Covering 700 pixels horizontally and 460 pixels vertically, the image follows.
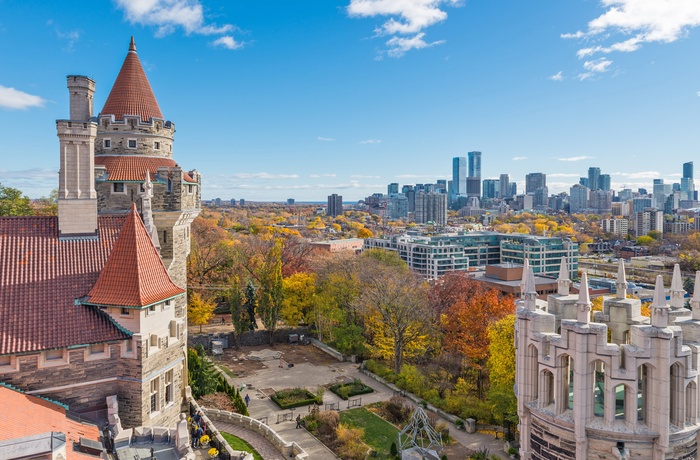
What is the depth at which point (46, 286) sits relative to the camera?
16688mm

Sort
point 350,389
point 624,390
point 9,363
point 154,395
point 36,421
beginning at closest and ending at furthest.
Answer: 1. point 624,390
2. point 36,421
3. point 9,363
4. point 154,395
5. point 350,389

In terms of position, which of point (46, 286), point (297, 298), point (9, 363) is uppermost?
point (46, 286)

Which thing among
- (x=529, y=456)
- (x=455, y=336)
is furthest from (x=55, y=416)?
(x=455, y=336)

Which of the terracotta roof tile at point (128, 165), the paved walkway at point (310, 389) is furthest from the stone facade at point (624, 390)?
the terracotta roof tile at point (128, 165)

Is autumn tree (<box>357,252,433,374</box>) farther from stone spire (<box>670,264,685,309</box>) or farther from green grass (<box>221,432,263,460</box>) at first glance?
stone spire (<box>670,264,685,309</box>)

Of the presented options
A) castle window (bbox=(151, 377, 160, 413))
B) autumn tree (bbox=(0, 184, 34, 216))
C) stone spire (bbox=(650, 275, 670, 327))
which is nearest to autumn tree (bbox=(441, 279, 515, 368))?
castle window (bbox=(151, 377, 160, 413))

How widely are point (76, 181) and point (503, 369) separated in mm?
24584

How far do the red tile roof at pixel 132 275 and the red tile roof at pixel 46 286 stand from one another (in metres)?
0.77

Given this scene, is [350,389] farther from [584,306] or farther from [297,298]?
[584,306]

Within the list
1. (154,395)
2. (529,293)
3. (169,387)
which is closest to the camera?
(529,293)

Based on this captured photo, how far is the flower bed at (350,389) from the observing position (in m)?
34.9

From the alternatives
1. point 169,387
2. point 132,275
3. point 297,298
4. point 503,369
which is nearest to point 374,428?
point 503,369

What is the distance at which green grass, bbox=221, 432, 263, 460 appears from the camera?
24250 millimetres

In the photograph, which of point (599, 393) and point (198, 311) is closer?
point (599, 393)
